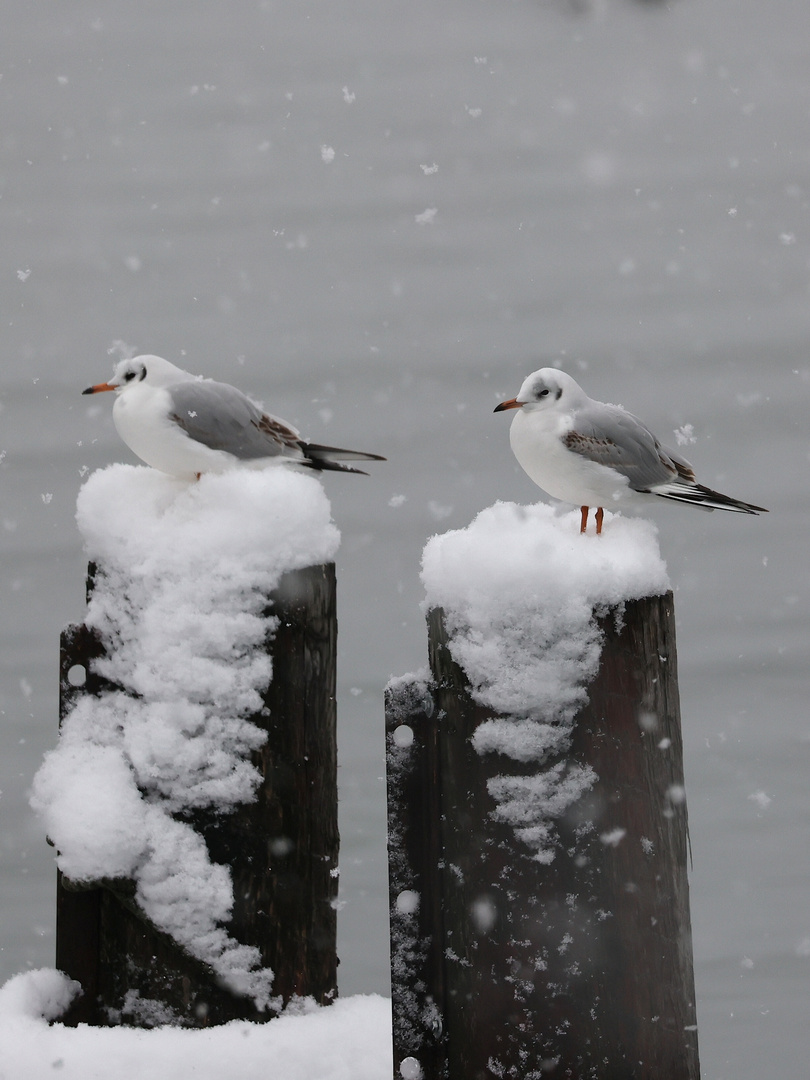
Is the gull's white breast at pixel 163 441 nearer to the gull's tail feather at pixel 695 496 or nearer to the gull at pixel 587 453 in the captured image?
the gull at pixel 587 453

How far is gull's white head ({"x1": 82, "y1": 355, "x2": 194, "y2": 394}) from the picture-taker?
205cm

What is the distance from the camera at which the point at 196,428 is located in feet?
6.37

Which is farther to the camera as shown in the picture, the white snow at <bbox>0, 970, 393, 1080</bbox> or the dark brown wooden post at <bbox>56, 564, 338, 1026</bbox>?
the dark brown wooden post at <bbox>56, 564, 338, 1026</bbox>

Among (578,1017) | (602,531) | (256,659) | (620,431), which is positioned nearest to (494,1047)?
(578,1017)

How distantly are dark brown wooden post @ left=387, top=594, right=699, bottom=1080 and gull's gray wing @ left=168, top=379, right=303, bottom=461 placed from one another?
0.74 meters

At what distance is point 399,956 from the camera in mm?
1336

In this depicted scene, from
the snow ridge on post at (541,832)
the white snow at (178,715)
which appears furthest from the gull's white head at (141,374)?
the snow ridge on post at (541,832)

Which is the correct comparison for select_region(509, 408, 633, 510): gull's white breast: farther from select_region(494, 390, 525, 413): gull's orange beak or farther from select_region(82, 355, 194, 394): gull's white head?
select_region(82, 355, 194, 394): gull's white head

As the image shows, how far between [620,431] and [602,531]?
8.7 inches

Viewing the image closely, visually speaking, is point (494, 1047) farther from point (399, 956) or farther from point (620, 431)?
point (620, 431)

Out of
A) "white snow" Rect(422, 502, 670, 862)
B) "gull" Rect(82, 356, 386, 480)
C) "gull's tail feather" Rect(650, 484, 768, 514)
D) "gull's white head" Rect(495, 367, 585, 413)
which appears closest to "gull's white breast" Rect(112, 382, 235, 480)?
"gull" Rect(82, 356, 386, 480)

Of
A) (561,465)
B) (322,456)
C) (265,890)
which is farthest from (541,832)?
(322,456)

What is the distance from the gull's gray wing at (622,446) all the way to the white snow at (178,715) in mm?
474

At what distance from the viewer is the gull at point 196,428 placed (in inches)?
76.1
